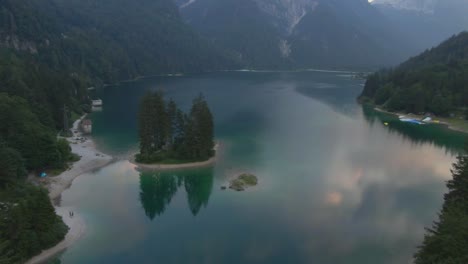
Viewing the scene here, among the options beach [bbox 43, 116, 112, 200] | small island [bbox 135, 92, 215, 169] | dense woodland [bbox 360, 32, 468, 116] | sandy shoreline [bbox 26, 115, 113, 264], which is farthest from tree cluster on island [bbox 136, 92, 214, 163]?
dense woodland [bbox 360, 32, 468, 116]

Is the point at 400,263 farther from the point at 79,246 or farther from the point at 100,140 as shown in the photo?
the point at 100,140

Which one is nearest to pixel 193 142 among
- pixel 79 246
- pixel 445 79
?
pixel 79 246

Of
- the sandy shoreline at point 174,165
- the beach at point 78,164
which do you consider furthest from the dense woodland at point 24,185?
the sandy shoreline at point 174,165

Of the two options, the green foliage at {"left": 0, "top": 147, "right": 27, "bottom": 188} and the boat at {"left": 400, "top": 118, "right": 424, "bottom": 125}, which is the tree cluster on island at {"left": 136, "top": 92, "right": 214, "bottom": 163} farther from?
the boat at {"left": 400, "top": 118, "right": 424, "bottom": 125}

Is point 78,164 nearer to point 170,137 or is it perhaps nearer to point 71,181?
point 71,181

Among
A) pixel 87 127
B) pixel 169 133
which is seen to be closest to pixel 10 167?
pixel 169 133

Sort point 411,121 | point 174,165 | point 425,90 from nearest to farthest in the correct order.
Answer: point 174,165 → point 411,121 → point 425,90

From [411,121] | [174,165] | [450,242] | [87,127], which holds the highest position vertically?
[450,242]
